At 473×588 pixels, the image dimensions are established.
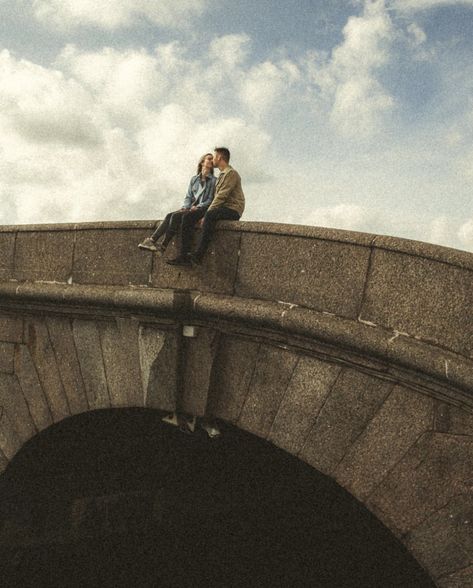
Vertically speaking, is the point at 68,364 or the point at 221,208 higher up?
the point at 221,208

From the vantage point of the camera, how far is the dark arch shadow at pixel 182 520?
5.59 meters

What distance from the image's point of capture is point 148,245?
3760 millimetres

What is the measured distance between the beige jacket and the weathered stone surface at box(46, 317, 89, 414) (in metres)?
1.61

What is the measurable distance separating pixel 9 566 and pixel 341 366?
4.42 m

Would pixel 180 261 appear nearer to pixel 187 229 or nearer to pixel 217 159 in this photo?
pixel 187 229

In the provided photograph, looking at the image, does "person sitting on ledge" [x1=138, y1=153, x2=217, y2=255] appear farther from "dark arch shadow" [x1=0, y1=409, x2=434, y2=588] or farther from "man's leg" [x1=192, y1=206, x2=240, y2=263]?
"dark arch shadow" [x1=0, y1=409, x2=434, y2=588]

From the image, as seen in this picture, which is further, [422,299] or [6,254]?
[6,254]

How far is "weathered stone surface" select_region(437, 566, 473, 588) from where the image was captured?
104 inches

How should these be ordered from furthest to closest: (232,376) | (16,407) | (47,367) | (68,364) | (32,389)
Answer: (16,407), (32,389), (47,367), (68,364), (232,376)

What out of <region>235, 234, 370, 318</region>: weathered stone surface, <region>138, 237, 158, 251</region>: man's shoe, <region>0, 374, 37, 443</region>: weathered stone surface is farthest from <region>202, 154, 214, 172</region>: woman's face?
<region>0, 374, 37, 443</region>: weathered stone surface

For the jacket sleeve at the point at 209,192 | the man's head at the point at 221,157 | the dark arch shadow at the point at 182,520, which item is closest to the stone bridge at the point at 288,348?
the jacket sleeve at the point at 209,192

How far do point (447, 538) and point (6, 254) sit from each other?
410cm

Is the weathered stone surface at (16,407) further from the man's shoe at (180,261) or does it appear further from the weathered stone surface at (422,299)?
the weathered stone surface at (422,299)

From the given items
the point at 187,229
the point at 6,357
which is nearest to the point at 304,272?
the point at 187,229
